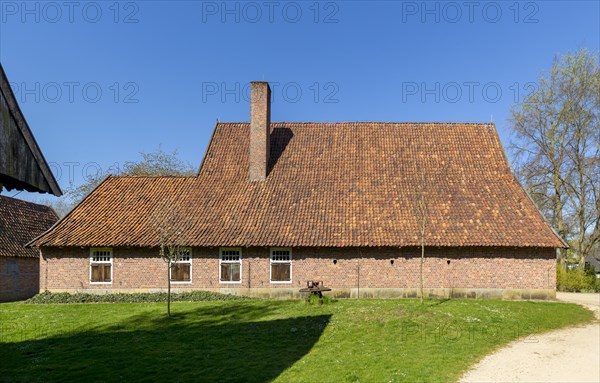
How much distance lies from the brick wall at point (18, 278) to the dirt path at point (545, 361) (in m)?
26.7

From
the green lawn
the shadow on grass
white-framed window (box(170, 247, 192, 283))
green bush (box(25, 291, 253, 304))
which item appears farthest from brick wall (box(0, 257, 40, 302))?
the shadow on grass

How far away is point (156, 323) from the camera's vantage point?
16.3 metres

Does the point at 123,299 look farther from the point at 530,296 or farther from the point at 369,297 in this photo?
the point at 530,296

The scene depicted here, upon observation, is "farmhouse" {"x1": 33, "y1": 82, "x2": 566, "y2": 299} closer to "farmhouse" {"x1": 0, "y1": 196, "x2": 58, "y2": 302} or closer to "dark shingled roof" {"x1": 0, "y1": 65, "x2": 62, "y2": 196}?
"farmhouse" {"x1": 0, "y1": 196, "x2": 58, "y2": 302}

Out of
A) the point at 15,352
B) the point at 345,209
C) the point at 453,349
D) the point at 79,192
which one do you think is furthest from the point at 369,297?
the point at 79,192

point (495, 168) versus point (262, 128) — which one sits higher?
point (262, 128)

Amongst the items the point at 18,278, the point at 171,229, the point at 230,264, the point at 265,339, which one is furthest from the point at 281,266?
the point at 18,278

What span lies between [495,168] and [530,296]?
7.50m

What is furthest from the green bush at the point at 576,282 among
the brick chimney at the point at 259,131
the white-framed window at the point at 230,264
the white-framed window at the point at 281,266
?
the white-framed window at the point at 230,264

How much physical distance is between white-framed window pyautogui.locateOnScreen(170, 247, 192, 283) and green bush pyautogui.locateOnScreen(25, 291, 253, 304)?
755mm

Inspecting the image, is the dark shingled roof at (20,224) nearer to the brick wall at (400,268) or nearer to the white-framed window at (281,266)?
the brick wall at (400,268)

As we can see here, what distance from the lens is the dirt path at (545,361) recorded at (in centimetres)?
1042

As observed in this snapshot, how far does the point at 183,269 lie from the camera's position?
22609mm

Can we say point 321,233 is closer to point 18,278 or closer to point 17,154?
point 17,154
